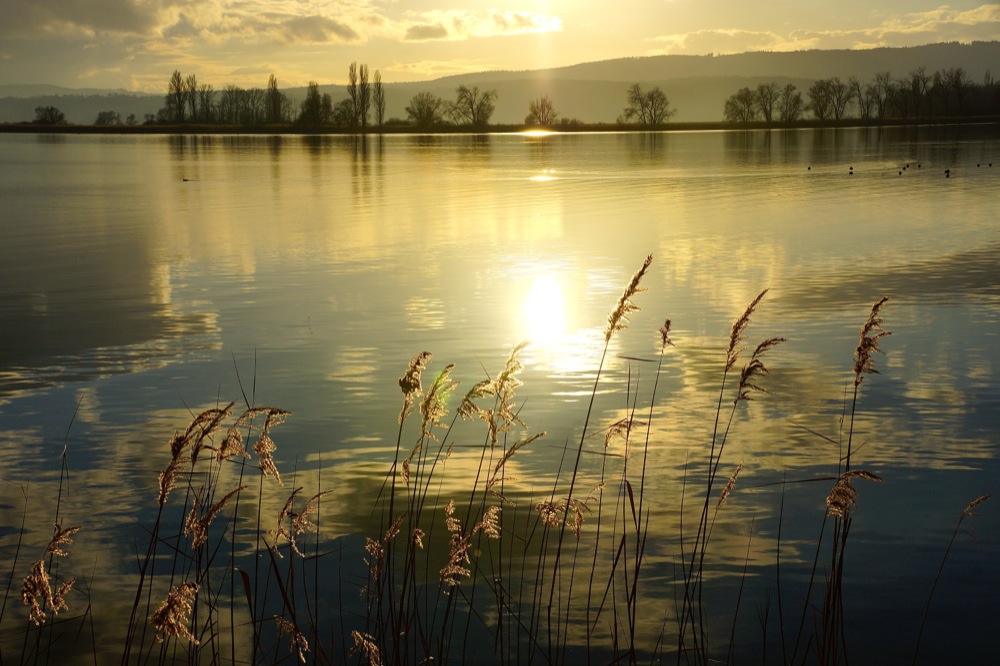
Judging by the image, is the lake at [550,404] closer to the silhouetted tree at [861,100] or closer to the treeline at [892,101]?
the treeline at [892,101]

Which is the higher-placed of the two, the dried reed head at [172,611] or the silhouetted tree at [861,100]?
the silhouetted tree at [861,100]

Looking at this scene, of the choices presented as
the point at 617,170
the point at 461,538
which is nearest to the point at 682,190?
the point at 617,170

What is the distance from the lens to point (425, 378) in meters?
10.8

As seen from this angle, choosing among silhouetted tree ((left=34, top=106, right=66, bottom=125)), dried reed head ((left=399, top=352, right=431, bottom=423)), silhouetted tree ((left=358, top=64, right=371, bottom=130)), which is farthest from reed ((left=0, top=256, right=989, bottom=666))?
silhouetted tree ((left=34, top=106, right=66, bottom=125))

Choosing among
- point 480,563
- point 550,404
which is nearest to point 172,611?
point 480,563

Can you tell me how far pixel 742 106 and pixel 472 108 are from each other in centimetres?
4598

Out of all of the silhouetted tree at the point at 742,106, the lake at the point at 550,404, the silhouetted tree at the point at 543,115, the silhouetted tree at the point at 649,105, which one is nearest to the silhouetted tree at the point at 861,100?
the silhouetted tree at the point at 742,106

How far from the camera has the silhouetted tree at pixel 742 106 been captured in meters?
184

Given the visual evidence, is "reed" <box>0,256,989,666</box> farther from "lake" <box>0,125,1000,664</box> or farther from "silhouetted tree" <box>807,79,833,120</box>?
"silhouetted tree" <box>807,79,833,120</box>

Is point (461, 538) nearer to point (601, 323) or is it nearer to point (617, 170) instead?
point (601, 323)

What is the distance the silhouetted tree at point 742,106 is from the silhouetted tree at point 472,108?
40178 millimetres

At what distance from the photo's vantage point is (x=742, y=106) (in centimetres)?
19000

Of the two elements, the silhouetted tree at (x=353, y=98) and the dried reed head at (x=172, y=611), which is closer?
the dried reed head at (x=172, y=611)

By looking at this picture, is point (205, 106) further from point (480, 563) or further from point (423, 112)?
point (480, 563)
